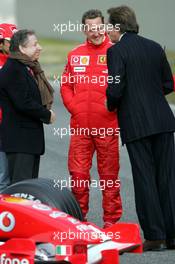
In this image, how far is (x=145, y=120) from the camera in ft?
30.2

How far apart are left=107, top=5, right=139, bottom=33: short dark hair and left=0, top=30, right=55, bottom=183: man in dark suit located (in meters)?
0.79

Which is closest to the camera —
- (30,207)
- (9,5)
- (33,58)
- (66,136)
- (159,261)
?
(30,207)

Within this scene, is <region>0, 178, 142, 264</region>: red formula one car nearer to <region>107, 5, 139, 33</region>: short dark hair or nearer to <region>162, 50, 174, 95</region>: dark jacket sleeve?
<region>162, 50, 174, 95</region>: dark jacket sleeve

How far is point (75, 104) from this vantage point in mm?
10016

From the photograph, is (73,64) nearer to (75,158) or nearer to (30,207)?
(75,158)

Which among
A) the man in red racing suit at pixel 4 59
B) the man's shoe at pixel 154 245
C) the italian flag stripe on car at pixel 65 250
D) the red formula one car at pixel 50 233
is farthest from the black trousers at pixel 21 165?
the italian flag stripe on car at pixel 65 250

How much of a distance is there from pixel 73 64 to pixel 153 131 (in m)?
1.20

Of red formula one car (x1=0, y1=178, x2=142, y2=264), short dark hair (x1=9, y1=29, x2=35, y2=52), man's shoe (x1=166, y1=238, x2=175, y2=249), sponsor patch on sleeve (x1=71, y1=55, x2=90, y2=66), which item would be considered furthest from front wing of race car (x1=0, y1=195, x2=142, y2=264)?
sponsor patch on sleeve (x1=71, y1=55, x2=90, y2=66)

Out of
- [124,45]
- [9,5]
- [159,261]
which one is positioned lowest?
[159,261]

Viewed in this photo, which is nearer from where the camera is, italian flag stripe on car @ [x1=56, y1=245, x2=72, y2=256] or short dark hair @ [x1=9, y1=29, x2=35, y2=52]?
italian flag stripe on car @ [x1=56, y1=245, x2=72, y2=256]

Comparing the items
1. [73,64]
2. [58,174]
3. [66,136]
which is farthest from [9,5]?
[73,64]

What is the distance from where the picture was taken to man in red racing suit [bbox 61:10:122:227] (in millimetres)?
9883

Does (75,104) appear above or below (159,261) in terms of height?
above

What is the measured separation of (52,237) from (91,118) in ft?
7.60
